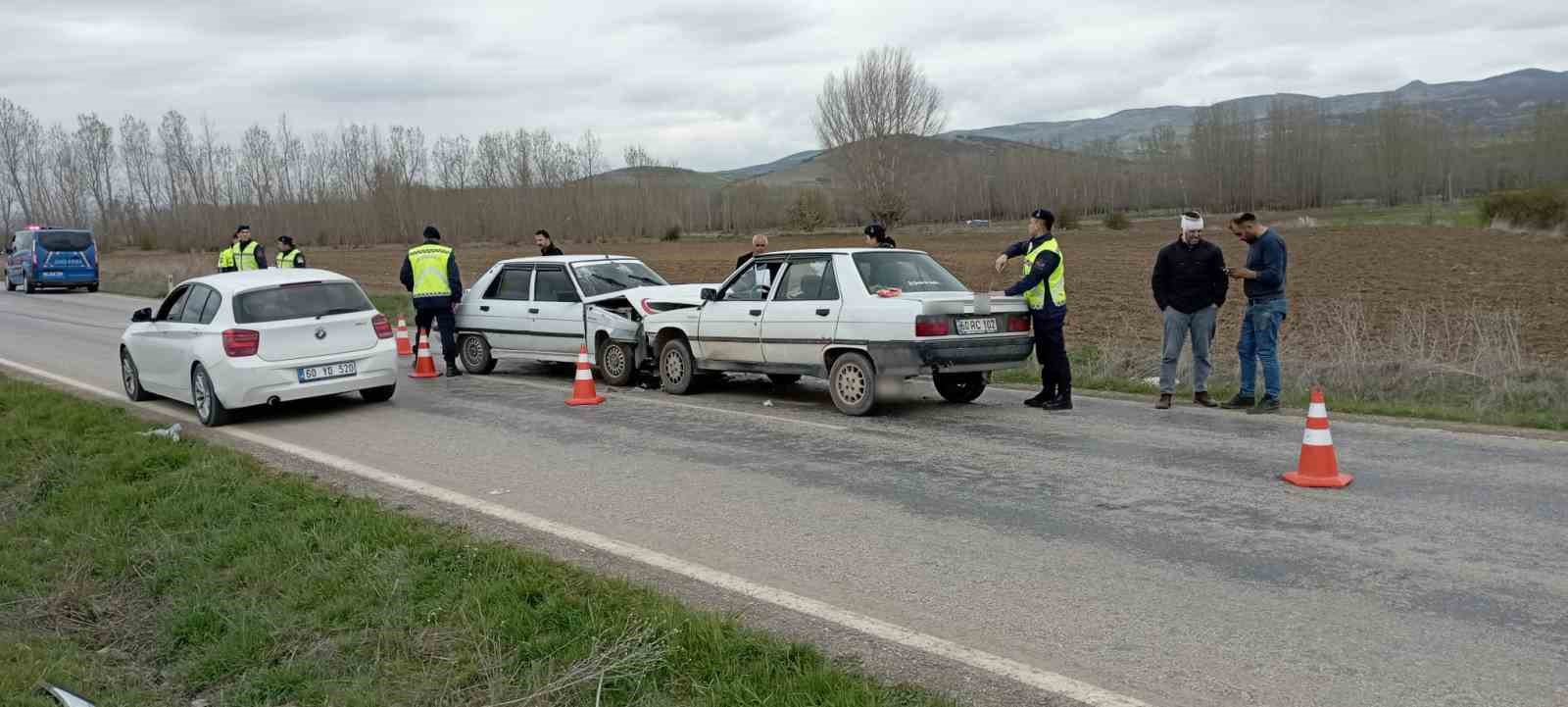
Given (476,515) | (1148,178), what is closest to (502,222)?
(1148,178)

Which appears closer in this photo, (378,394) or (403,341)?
(378,394)

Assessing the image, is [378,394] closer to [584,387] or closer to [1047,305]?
[584,387]

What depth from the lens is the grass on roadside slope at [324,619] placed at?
13.5 feet

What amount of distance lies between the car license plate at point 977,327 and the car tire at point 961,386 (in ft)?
2.75

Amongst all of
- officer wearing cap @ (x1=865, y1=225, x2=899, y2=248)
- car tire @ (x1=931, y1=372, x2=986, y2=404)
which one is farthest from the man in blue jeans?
officer wearing cap @ (x1=865, y1=225, x2=899, y2=248)

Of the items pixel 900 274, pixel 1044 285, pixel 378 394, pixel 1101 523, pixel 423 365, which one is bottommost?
pixel 1101 523

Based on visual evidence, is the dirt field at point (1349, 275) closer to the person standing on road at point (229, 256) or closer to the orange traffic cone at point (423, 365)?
the orange traffic cone at point (423, 365)

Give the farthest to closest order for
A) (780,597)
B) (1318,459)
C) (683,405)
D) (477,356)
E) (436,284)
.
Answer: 1. (477,356)
2. (436,284)
3. (683,405)
4. (1318,459)
5. (780,597)

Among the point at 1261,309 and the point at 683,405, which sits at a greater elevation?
the point at 1261,309

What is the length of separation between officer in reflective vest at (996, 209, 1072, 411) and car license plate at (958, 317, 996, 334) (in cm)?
47

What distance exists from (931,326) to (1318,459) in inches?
139

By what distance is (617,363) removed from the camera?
12.6 m

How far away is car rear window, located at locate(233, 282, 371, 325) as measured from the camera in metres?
10.5

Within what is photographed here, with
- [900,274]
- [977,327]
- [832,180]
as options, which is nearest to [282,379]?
[900,274]
